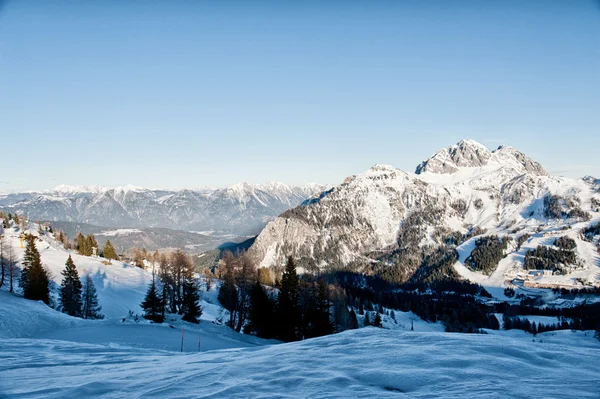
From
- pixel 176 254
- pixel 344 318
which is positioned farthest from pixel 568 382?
→ pixel 344 318

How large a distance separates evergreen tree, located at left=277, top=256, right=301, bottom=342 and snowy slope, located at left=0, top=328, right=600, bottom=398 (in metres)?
32.0

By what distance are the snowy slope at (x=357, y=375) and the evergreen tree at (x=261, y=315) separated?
110 ft

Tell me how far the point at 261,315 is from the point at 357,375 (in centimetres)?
3884

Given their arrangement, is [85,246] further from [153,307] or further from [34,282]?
[153,307]

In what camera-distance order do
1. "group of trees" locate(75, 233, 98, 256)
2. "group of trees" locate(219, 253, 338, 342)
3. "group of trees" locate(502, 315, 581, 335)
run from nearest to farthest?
"group of trees" locate(219, 253, 338, 342) < "group of trees" locate(75, 233, 98, 256) < "group of trees" locate(502, 315, 581, 335)

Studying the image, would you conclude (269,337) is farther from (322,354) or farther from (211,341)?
(322,354)

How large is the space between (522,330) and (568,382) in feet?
Answer: 520

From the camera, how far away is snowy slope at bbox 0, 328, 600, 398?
8688mm

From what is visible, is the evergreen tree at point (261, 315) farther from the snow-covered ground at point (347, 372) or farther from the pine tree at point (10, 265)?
the pine tree at point (10, 265)

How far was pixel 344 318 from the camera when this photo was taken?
3108 inches

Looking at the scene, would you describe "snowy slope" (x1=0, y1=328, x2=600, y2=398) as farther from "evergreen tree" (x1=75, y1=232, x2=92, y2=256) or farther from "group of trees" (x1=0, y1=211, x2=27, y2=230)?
"group of trees" (x1=0, y1=211, x2=27, y2=230)

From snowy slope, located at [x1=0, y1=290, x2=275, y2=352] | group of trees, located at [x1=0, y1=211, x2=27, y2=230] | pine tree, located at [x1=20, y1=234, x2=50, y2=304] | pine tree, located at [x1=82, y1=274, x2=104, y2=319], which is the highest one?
group of trees, located at [x1=0, y1=211, x2=27, y2=230]

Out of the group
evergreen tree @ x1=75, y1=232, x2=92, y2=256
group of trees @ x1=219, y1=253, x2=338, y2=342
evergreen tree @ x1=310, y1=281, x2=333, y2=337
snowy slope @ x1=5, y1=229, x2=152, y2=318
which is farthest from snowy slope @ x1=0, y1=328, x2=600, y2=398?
evergreen tree @ x1=75, y1=232, x2=92, y2=256

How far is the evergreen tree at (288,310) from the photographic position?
45.7 m
